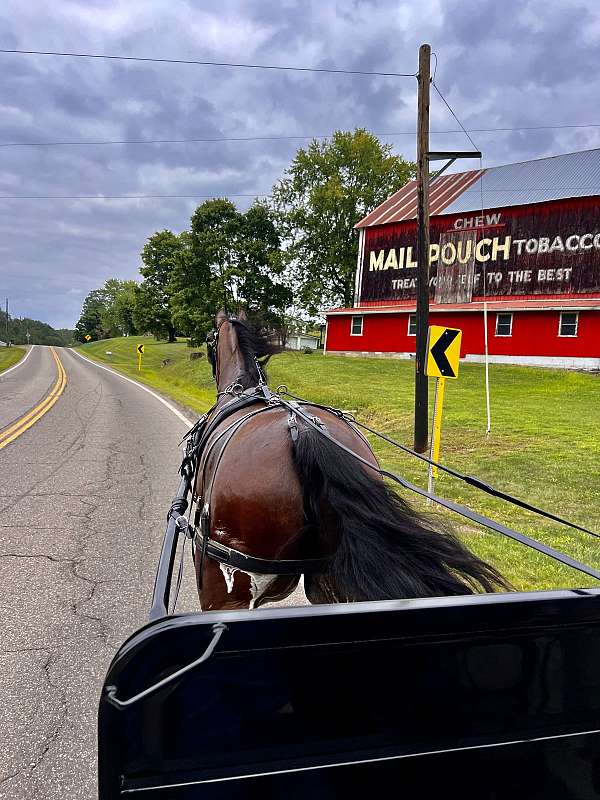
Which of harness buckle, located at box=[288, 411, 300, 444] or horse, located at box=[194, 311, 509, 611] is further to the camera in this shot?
harness buckle, located at box=[288, 411, 300, 444]

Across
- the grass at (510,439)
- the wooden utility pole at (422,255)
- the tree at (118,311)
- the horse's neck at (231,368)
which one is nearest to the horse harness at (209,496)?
the horse's neck at (231,368)

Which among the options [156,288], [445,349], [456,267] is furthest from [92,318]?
[445,349]

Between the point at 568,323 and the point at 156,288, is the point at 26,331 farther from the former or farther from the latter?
the point at 568,323

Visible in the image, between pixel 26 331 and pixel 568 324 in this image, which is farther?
pixel 26 331

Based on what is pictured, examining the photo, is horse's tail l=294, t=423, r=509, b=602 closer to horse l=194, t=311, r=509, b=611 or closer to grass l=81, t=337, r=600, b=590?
horse l=194, t=311, r=509, b=611

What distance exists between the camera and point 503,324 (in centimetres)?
2861

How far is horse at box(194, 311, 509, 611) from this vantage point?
211 centimetres

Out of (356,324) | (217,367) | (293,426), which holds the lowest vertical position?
(293,426)

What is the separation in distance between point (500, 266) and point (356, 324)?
9664mm

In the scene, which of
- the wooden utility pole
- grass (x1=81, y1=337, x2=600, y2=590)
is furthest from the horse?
the wooden utility pole

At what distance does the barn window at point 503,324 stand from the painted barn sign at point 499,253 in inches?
67.4

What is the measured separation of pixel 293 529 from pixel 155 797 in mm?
1524

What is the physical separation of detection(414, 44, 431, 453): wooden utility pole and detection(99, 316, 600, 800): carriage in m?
9.35

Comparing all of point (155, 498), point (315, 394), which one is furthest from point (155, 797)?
point (315, 394)
